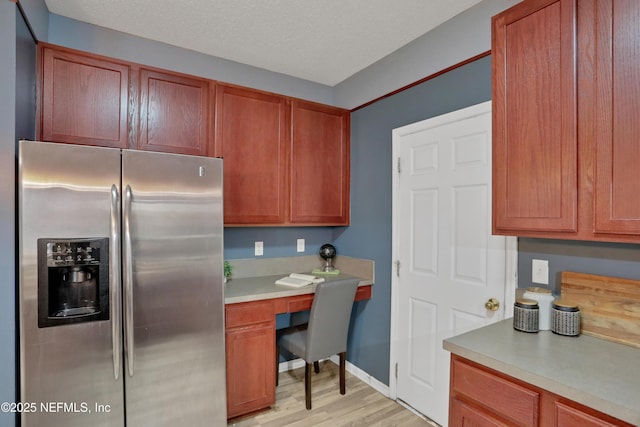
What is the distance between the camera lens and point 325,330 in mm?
2443

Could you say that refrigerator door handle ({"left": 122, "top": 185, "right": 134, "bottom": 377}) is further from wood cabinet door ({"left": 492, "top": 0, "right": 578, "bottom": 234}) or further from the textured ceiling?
wood cabinet door ({"left": 492, "top": 0, "right": 578, "bottom": 234})

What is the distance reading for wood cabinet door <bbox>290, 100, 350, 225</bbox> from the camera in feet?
9.10

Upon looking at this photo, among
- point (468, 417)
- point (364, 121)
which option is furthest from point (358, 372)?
point (364, 121)

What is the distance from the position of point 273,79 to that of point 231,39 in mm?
600

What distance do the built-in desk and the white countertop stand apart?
1.29m

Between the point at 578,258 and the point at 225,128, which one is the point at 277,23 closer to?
the point at 225,128

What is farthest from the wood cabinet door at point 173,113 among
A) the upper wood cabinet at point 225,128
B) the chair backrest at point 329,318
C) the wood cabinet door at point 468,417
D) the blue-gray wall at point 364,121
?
the wood cabinet door at point 468,417

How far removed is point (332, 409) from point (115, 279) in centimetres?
173

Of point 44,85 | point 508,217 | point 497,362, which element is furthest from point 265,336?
point 44,85

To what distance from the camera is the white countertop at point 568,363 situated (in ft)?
3.26

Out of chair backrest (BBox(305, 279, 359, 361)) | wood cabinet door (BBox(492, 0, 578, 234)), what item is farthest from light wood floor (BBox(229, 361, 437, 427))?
wood cabinet door (BBox(492, 0, 578, 234))

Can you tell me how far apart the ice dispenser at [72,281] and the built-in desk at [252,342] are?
2.43 feet

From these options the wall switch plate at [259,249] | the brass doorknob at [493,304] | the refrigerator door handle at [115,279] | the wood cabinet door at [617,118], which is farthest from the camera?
the wall switch plate at [259,249]
